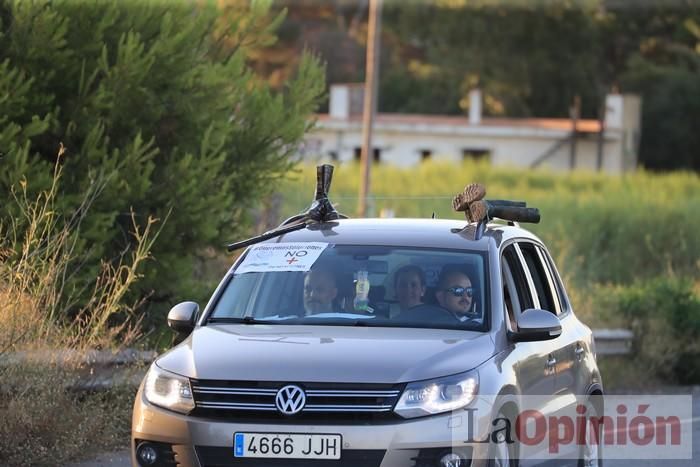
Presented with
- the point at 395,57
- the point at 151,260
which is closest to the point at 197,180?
the point at 151,260

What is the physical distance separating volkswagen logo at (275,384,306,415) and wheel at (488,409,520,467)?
89 centimetres

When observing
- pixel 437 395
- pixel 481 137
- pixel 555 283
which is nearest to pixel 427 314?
pixel 437 395

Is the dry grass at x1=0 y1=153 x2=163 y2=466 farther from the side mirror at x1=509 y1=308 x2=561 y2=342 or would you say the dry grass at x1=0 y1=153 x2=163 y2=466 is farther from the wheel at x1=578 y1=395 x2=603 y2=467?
the side mirror at x1=509 y1=308 x2=561 y2=342

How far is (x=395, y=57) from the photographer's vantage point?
72.1m

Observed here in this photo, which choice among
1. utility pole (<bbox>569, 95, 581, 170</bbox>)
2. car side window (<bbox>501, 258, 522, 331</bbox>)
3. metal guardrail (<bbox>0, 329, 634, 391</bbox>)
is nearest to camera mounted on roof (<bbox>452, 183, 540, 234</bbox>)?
car side window (<bbox>501, 258, 522, 331</bbox>)

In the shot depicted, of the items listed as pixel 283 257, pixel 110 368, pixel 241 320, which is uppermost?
pixel 283 257

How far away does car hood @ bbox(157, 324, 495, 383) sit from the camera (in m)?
6.54

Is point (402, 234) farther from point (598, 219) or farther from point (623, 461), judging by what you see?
point (598, 219)

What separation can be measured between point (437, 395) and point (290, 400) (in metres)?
0.66

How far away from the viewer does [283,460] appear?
21.2ft

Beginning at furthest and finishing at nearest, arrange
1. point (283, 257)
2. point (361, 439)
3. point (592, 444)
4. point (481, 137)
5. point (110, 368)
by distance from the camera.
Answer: point (481, 137)
point (110, 368)
point (592, 444)
point (283, 257)
point (361, 439)

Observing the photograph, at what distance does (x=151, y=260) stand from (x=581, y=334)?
5.13 m

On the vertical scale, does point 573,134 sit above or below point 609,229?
below

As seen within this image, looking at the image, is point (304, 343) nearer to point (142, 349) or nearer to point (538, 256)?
point (538, 256)
